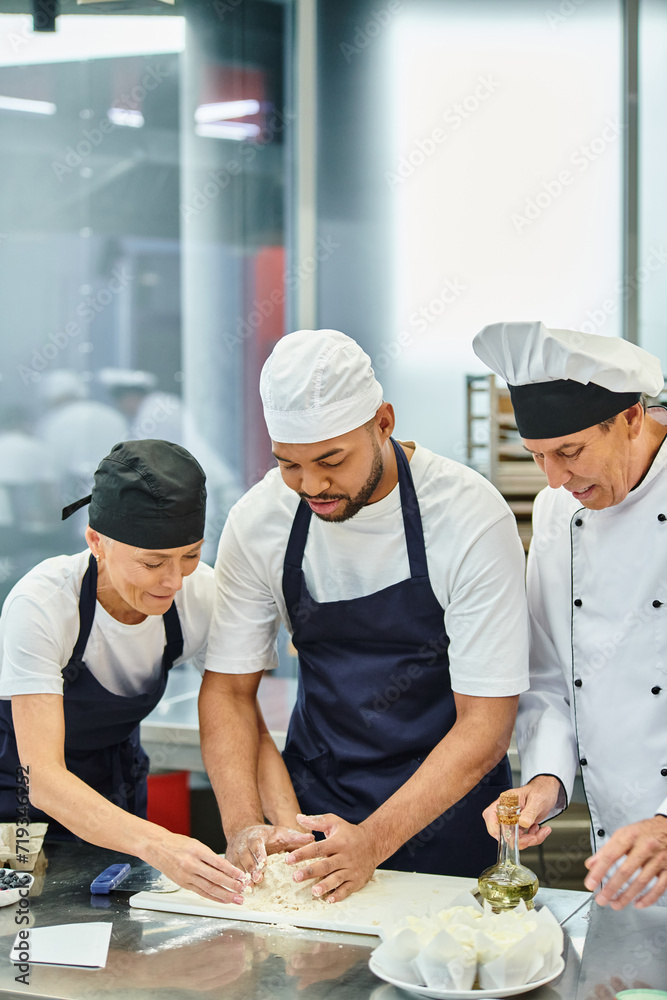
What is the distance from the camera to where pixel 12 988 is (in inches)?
53.6

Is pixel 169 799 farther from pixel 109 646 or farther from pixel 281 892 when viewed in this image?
pixel 281 892

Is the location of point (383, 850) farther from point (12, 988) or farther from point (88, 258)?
point (88, 258)

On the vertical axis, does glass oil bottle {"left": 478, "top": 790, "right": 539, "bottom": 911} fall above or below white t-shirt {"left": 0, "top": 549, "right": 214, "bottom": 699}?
below

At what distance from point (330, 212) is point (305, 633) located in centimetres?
303

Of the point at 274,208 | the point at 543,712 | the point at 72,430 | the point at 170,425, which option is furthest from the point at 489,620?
the point at 274,208

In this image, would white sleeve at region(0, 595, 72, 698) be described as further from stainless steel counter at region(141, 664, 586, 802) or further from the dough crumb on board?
stainless steel counter at region(141, 664, 586, 802)

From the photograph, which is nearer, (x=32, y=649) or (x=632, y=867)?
(x=632, y=867)

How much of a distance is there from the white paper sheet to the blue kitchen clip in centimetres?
10

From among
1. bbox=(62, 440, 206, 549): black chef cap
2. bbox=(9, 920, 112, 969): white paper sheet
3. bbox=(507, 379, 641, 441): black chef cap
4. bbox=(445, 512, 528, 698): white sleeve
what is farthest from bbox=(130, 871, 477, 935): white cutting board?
bbox=(507, 379, 641, 441): black chef cap

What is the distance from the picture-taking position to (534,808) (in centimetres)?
163

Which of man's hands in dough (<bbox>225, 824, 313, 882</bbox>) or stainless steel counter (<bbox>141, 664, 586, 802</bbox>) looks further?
stainless steel counter (<bbox>141, 664, 586, 802</bbox>)

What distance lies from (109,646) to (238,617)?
0.86ft

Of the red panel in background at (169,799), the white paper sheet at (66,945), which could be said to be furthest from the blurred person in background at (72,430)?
the white paper sheet at (66,945)

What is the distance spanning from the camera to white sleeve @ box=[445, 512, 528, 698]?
1830 millimetres
